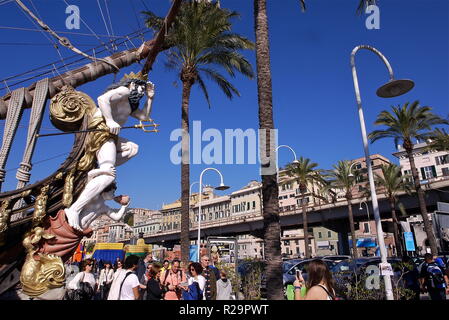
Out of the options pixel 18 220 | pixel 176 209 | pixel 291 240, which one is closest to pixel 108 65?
pixel 18 220

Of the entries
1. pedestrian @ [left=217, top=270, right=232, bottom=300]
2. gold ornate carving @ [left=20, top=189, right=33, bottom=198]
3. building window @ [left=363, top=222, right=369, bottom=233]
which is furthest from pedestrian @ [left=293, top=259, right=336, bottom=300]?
building window @ [left=363, top=222, right=369, bottom=233]

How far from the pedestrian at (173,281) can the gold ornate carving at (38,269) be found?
6.37ft

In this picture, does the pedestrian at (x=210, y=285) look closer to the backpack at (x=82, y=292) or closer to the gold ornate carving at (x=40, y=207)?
the backpack at (x=82, y=292)

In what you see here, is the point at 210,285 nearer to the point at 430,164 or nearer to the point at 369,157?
the point at 369,157

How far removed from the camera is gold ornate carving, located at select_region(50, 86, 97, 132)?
19.9ft

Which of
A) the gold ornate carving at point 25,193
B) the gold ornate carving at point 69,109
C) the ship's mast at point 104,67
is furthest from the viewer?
the ship's mast at point 104,67

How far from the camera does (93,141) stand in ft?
19.3

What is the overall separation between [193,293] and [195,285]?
5.6 inches

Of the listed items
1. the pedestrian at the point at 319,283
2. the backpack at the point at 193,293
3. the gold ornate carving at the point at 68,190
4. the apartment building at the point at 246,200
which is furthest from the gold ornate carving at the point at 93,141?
the apartment building at the point at 246,200

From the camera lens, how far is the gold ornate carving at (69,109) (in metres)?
6.07

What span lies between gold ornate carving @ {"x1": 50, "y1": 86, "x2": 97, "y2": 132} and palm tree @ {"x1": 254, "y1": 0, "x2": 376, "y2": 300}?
360 cm

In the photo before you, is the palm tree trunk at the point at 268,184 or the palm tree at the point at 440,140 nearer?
the palm tree trunk at the point at 268,184

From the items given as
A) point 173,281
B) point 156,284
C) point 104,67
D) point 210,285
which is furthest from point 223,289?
point 104,67

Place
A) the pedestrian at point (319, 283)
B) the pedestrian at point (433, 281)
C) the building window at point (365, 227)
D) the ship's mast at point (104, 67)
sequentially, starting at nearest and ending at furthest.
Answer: the pedestrian at point (319, 283)
the ship's mast at point (104, 67)
the pedestrian at point (433, 281)
the building window at point (365, 227)
